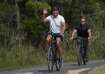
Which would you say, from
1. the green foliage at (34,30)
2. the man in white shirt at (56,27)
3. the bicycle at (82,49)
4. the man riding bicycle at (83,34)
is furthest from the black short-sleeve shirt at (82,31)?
the man in white shirt at (56,27)

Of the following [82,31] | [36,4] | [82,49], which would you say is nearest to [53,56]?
[82,31]

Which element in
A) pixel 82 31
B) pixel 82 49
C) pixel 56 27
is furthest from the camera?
pixel 82 49

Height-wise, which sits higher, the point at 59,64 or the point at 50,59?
the point at 50,59

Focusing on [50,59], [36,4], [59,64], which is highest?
[36,4]

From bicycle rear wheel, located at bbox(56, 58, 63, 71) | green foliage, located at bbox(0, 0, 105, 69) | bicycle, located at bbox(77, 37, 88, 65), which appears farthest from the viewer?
green foliage, located at bbox(0, 0, 105, 69)

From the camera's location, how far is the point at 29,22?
29.7 meters

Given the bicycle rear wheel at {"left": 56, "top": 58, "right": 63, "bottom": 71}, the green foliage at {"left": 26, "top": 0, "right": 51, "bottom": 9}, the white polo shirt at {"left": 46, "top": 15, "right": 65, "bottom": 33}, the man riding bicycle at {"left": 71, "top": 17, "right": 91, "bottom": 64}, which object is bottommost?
the bicycle rear wheel at {"left": 56, "top": 58, "right": 63, "bottom": 71}

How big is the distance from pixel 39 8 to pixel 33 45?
4492 millimetres

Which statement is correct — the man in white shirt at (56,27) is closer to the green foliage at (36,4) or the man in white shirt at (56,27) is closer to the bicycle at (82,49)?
the bicycle at (82,49)

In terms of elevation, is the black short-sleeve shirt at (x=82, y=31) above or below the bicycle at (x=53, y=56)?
above

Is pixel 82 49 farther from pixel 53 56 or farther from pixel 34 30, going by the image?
pixel 34 30

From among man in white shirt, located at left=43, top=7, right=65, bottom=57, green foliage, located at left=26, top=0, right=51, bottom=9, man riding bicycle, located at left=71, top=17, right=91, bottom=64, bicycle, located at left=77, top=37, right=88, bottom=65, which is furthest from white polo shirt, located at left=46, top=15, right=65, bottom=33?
green foliage, located at left=26, top=0, right=51, bottom=9

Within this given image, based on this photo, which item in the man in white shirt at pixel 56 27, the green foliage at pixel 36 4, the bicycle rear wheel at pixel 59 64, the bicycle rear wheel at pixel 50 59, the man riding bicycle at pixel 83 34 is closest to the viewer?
the man in white shirt at pixel 56 27

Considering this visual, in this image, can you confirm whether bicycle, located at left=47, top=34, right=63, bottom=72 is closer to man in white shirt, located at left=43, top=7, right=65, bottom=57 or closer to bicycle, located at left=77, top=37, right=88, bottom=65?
man in white shirt, located at left=43, top=7, right=65, bottom=57
